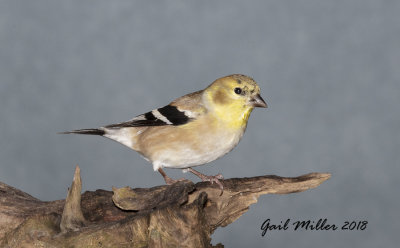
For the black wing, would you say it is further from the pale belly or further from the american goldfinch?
the pale belly

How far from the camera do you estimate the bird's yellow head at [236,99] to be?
7.45m

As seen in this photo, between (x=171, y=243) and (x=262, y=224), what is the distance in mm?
2213

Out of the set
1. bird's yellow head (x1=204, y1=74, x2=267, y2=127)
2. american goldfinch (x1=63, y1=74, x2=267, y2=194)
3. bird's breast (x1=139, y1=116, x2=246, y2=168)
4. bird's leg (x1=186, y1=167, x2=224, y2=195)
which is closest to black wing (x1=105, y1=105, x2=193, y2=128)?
american goldfinch (x1=63, y1=74, x2=267, y2=194)

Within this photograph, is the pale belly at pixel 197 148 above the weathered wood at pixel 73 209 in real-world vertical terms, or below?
above

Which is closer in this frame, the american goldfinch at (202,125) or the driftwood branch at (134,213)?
the driftwood branch at (134,213)

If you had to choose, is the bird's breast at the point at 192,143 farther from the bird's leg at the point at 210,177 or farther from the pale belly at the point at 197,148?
the bird's leg at the point at 210,177

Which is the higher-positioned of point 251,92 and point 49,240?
point 251,92

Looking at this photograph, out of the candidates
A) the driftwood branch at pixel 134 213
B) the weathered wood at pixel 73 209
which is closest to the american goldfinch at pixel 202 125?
the driftwood branch at pixel 134 213

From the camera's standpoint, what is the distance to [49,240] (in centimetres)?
636

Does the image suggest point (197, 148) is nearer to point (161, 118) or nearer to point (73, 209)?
point (161, 118)

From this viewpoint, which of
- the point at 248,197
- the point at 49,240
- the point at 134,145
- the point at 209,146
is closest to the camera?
the point at 49,240

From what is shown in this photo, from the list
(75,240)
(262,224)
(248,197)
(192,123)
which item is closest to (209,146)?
(192,123)

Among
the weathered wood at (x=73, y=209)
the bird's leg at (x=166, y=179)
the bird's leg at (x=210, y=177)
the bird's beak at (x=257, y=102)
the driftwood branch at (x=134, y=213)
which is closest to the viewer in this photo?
the driftwood branch at (x=134, y=213)

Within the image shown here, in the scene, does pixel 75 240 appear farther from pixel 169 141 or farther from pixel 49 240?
pixel 169 141
